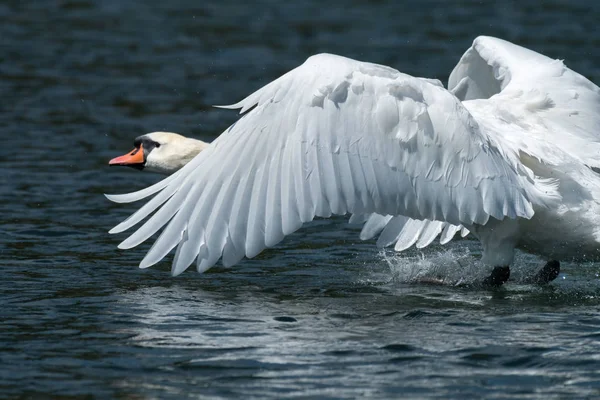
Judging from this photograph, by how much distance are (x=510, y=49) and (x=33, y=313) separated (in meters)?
4.32

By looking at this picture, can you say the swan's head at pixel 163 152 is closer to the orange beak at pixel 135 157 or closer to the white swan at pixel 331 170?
the orange beak at pixel 135 157

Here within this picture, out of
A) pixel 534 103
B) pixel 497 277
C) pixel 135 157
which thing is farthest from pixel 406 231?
pixel 135 157

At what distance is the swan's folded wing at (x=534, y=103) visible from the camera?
339 inches

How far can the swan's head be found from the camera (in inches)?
372

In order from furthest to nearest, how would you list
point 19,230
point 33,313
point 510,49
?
point 19,230 < point 510,49 < point 33,313

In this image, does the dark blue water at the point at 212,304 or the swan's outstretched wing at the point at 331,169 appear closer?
the dark blue water at the point at 212,304

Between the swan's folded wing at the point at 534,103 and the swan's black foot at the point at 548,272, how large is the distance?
36.8 inches

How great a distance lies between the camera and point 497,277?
29.1ft

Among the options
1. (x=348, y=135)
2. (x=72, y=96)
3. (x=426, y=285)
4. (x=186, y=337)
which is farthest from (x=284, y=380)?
(x=72, y=96)

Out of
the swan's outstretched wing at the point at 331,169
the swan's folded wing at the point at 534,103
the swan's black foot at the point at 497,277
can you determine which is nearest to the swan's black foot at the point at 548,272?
the swan's black foot at the point at 497,277

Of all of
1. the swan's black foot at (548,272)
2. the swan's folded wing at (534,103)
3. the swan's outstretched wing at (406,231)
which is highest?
the swan's folded wing at (534,103)

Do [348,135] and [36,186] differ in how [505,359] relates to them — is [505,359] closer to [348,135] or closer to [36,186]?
[348,135]

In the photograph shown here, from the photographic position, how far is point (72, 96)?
56.1 ft

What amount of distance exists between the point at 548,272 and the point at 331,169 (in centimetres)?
231
